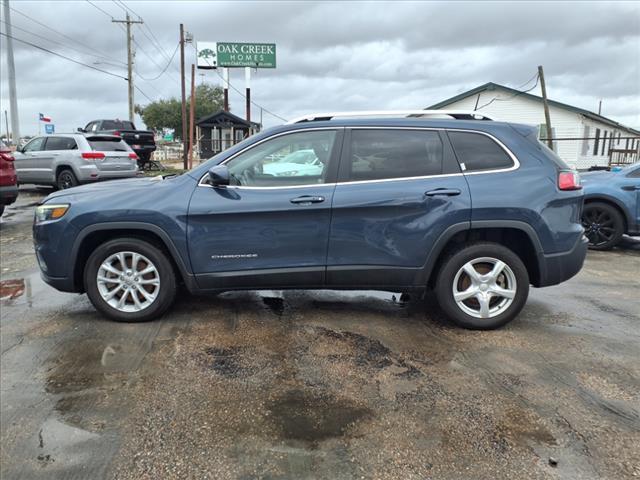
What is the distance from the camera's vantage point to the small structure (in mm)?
29125

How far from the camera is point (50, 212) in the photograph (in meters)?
4.25

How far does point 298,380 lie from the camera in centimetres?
332

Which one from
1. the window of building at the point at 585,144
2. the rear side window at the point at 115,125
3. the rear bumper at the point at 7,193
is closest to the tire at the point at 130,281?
the rear bumper at the point at 7,193

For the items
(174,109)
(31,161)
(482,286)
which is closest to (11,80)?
(31,161)

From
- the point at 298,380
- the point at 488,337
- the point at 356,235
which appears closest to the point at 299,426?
the point at 298,380

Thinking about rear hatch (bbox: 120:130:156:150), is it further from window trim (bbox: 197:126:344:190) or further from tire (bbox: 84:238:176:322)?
window trim (bbox: 197:126:344:190)

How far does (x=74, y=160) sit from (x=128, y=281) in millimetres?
10119

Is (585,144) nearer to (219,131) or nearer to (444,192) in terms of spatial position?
(219,131)

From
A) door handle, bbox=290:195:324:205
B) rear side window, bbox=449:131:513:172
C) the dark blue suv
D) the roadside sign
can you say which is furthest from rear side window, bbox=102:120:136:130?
rear side window, bbox=449:131:513:172

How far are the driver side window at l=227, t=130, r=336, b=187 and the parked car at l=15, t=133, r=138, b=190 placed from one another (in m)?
10.1

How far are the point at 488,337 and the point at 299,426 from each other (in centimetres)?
197

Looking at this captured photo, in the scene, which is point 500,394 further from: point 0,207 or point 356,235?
point 0,207

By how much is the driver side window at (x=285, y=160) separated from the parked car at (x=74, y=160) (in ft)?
33.1

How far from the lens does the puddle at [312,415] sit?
274 centimetres
